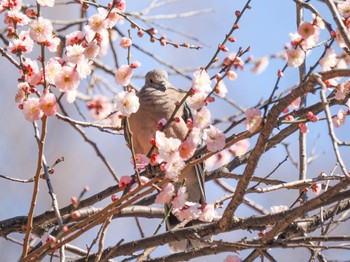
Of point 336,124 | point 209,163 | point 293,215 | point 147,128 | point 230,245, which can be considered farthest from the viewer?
point 209,163

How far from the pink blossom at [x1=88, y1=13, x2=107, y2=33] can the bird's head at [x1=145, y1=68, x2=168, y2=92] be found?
5.19 feet

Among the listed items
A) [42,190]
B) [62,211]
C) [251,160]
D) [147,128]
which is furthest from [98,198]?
[42,190]

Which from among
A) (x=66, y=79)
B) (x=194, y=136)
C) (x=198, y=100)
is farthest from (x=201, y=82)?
(x=66, y=79)

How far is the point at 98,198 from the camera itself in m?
2.65

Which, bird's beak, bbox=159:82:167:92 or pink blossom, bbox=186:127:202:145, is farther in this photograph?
bird's beak, bbox=159:82:167:92

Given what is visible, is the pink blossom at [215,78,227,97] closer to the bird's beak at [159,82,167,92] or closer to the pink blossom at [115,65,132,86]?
the pink blossom at [115,65,132,86]

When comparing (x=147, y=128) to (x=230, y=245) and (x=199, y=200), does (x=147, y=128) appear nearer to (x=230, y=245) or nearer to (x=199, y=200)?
(x=199, y=200)

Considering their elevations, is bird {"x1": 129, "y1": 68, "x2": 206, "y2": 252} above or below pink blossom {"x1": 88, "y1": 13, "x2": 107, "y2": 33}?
above

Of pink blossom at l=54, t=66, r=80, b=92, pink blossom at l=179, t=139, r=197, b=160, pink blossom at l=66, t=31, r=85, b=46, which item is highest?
pink blossom at l=66, t=31, r=85, b=46

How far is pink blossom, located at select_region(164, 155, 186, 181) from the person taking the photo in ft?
5.79

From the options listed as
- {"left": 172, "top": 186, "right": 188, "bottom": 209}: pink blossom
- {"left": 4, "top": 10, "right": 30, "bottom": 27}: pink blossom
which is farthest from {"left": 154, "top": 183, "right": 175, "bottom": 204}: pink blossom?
{"left": 4, "top": 10, "right": 30, "bottom": 27}: pink blossom

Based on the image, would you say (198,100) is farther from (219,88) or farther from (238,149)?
(238,149)

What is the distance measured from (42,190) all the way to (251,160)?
10.4 ft

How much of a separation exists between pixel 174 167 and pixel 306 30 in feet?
1.92
